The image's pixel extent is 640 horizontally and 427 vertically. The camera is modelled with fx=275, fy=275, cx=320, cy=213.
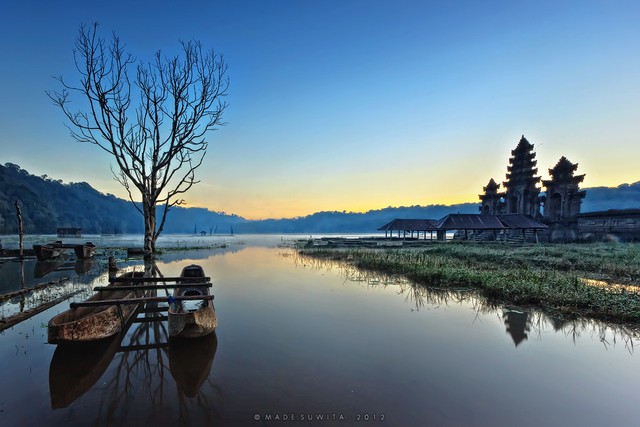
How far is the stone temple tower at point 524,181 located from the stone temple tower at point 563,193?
1.91 metres

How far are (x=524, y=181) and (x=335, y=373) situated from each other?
4774 cm

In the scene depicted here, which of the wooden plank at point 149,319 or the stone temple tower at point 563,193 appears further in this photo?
the stone temple tower at point 563,193

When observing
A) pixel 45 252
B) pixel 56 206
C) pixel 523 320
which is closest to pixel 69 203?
pixel 56 206

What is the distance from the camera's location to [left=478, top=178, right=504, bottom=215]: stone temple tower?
46.2 metres

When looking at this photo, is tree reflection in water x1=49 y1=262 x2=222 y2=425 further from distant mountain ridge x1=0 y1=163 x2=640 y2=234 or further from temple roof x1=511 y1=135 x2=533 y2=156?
distant mountain ridge x1=0 y1=163 x2=640 y2=234

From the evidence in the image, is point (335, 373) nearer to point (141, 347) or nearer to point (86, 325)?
point (141, 347)

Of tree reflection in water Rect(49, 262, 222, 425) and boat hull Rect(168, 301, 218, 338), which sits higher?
boat hull Rect(168, 301, 218, 338)

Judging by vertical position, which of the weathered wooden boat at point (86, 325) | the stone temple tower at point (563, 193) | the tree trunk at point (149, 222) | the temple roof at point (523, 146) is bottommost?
the weathered wooden boat at point (86, 325)

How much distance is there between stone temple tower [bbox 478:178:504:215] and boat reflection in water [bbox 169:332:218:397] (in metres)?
50.0

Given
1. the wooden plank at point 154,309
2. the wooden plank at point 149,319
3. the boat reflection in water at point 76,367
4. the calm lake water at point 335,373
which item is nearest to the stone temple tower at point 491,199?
the calm lake water at point 335,373

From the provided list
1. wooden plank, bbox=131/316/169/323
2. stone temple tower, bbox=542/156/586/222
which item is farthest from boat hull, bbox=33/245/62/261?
stone temple tower, bbox=542/156/586/222

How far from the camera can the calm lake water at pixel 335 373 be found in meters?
3.72

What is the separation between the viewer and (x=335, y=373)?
489 cm

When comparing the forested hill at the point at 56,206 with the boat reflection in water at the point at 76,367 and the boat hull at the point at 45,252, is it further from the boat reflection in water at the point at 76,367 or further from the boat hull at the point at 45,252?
the boat reflection in water at the point at 76,367
